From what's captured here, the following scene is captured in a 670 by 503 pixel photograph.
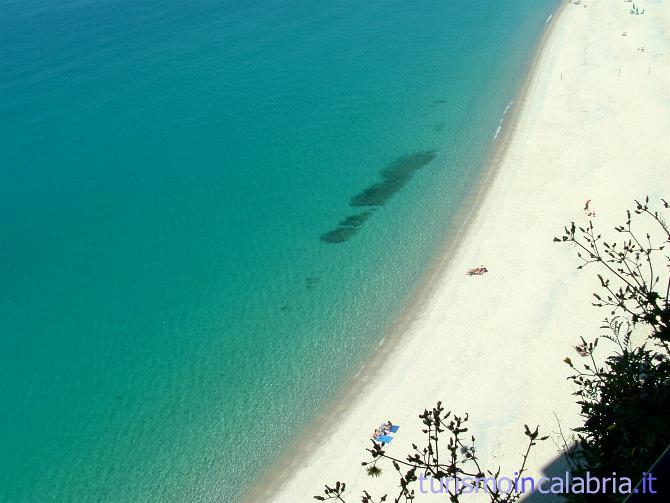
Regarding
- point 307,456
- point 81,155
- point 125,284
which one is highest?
point 81,155

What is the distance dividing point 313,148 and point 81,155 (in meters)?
16.2

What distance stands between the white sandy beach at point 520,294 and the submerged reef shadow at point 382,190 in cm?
443

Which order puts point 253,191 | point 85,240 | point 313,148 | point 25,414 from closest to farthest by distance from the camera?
point 25,414
point 85,240
point 253,191
point 313,148

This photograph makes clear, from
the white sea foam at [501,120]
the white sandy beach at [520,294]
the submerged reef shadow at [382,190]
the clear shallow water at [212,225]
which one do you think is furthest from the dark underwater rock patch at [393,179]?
the white sandy beach at [520,294]

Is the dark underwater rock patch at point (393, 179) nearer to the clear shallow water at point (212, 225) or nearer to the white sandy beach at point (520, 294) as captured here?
the clear shallow water at point (212, 225)

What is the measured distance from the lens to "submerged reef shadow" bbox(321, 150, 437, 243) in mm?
31172

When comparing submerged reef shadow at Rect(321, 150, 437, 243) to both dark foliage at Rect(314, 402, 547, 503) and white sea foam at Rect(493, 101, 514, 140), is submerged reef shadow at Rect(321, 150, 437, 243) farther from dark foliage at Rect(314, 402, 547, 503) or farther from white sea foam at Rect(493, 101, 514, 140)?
dark foliage at Rect(314, 402, 547, 503)

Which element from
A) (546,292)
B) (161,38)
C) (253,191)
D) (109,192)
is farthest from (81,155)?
(546,292)

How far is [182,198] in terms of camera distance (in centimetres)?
3625

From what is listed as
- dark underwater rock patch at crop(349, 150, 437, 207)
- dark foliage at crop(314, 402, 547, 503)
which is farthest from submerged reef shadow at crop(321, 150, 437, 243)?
dark foliage at crop(314, 402, 547, 503)

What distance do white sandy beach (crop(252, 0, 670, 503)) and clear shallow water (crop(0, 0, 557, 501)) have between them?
162 centimetres

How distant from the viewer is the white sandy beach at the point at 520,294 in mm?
19766

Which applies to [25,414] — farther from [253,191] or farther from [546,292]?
[546,292]

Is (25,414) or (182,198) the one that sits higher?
(182,198)
